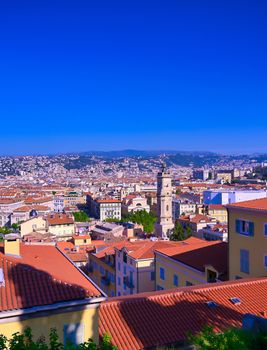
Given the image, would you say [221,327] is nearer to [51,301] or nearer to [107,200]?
[51,301]

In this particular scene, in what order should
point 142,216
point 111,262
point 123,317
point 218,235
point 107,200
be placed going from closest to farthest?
point 123,317
point 111,262
point 218,235
point 142,216
point 107,200

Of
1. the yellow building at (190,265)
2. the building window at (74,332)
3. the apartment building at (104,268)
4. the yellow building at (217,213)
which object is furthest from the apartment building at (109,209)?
the building window at (74,332)

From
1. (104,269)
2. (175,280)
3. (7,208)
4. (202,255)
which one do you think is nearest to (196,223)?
(104,269)

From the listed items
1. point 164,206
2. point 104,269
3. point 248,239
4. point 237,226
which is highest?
point 237,226

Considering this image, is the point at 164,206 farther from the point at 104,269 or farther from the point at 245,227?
the point at 245,227

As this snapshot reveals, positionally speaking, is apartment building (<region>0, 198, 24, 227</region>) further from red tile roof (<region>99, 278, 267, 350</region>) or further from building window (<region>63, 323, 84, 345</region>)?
building window (<region>63, 323, 84, 345</region>)

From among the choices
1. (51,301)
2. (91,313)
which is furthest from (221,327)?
(51,301)
